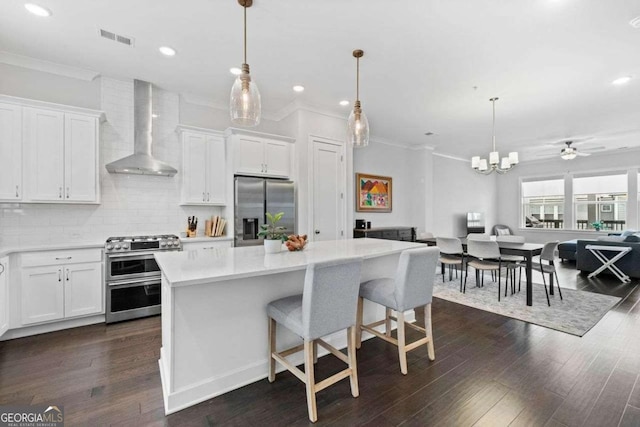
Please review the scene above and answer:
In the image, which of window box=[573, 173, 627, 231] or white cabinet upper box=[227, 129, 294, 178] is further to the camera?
window box=[573, 173, 627, 231]

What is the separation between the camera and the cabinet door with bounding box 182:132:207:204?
402 cm

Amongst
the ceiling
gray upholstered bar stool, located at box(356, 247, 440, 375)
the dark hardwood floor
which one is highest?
the ceiling

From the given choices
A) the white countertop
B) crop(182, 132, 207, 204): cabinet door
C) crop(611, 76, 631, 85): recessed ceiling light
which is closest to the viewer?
the white countertop

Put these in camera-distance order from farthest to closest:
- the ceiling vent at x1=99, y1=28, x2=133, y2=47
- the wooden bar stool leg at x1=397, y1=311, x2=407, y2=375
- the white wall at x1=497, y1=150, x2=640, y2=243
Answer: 1. the white wall at x1=497, y1=150, x2=640, y2=243
2. the ceiling vent at x1=99, y1=28, x2=133, y2=47
3. the wooden bar stool leg at x1=397, y1=311, x2=407, y2=375

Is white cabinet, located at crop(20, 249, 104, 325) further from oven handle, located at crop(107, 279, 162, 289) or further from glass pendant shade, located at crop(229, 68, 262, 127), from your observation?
glass pendant shade, located at crop(229, 68, 262, 127)

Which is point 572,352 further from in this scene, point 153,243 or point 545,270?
point 153,243

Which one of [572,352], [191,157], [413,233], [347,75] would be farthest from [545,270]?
[191,157]

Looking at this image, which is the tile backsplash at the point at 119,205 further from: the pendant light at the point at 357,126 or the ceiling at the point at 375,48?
the pendant light at the point at 357,126

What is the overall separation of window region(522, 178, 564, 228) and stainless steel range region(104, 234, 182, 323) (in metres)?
10.6

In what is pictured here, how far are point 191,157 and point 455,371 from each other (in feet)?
13.1

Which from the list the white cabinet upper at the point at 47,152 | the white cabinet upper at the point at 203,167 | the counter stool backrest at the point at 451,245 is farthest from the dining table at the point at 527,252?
the white cabinet upper at the point at 47,152

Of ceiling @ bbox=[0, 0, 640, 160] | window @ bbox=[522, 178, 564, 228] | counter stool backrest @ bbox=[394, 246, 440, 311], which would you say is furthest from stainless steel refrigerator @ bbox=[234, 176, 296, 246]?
window @ bbox=[522, 178, 564, 228]

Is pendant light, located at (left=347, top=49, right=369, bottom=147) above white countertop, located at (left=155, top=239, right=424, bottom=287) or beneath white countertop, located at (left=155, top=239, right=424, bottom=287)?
above

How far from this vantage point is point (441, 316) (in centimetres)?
355
